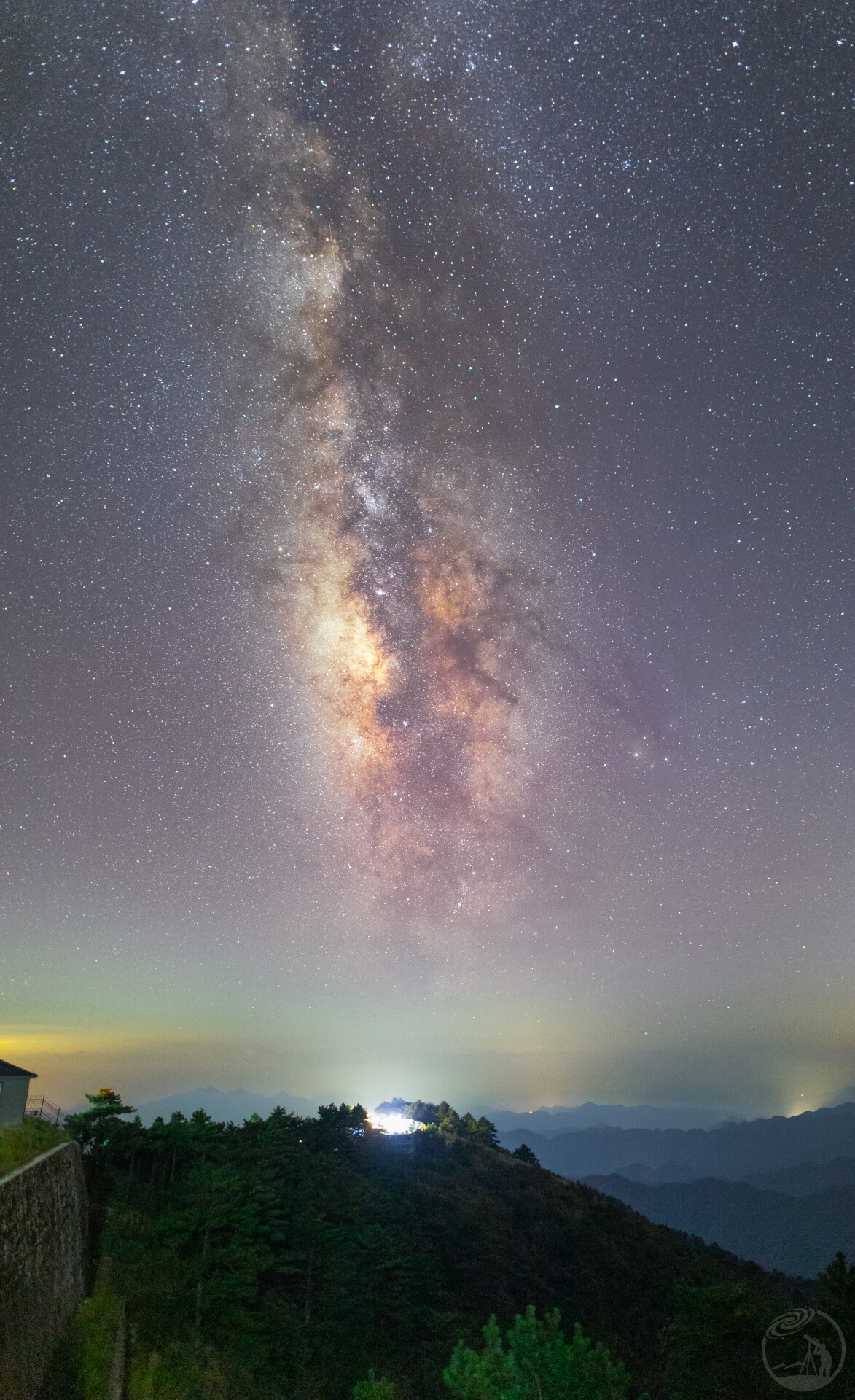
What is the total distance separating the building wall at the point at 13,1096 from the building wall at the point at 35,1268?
175 inches

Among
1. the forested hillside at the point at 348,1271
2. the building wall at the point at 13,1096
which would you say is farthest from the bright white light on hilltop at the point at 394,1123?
the building wall at the point at 13,1096

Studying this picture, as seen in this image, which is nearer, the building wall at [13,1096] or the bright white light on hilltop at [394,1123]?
the building wall at [13,1096]

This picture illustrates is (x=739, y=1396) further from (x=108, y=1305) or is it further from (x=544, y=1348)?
(x=108, y=1305)

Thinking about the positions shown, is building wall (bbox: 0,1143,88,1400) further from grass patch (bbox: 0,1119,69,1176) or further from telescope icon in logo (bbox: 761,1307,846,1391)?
telescope icon in logo (bbox: 761,1307,846,1391)

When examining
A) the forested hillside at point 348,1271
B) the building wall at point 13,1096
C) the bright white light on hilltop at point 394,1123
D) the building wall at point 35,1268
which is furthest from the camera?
the bright white light on hilltop at point 394,1123

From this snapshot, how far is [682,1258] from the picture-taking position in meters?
51.7

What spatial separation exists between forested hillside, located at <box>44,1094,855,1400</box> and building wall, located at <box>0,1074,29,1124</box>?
239 inches

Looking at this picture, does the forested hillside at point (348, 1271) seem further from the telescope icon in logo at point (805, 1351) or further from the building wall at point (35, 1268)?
the building wall at point (35, 1268)

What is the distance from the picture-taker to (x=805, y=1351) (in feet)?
79.2

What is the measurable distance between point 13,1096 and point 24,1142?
27.9 ft

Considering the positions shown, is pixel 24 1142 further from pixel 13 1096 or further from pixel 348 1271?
pixel 348 1271

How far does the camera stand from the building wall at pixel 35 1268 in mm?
15281

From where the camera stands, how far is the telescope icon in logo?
2359cm

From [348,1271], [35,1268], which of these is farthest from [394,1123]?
[35,1268]
